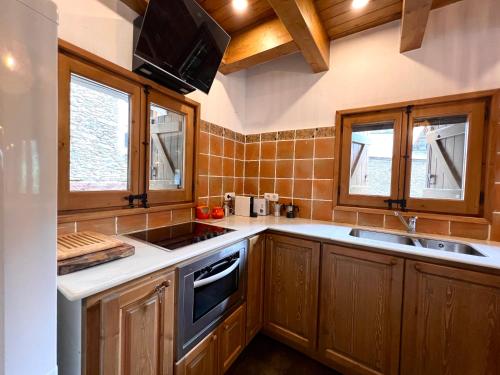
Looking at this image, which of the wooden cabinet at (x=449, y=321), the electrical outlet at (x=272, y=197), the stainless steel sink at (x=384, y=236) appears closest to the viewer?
the wooden cabinet at (x=449, y=321)

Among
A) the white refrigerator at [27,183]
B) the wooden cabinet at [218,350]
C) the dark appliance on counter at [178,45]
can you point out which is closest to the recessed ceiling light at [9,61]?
the white refrigerator at [27,183]

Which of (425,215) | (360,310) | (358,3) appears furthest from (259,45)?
(360,310)

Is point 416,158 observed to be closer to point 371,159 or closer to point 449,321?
point 371,159

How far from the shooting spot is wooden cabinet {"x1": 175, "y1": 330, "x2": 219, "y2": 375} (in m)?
1.06

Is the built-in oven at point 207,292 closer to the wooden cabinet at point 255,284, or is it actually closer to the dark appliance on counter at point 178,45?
the wooden cabinet at point 255,284

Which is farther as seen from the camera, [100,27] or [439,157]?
[439,157]

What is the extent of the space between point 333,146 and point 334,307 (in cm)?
125

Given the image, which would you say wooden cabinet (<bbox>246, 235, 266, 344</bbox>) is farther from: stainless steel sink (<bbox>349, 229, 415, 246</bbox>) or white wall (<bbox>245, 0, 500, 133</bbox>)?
white wall (<bbox>245, 0, 500, 133</bbox>)

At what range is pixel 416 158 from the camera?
5.33 ft

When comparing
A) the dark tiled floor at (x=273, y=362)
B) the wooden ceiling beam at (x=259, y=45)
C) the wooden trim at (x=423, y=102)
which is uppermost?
the wooden ceiling beam at (x=259, y=45)

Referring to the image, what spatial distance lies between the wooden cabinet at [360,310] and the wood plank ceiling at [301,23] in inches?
57.3

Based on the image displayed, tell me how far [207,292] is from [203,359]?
0.33 meters

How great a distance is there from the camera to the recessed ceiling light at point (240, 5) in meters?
1.48

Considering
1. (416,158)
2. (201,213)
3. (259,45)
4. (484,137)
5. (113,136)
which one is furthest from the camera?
(201,213)
